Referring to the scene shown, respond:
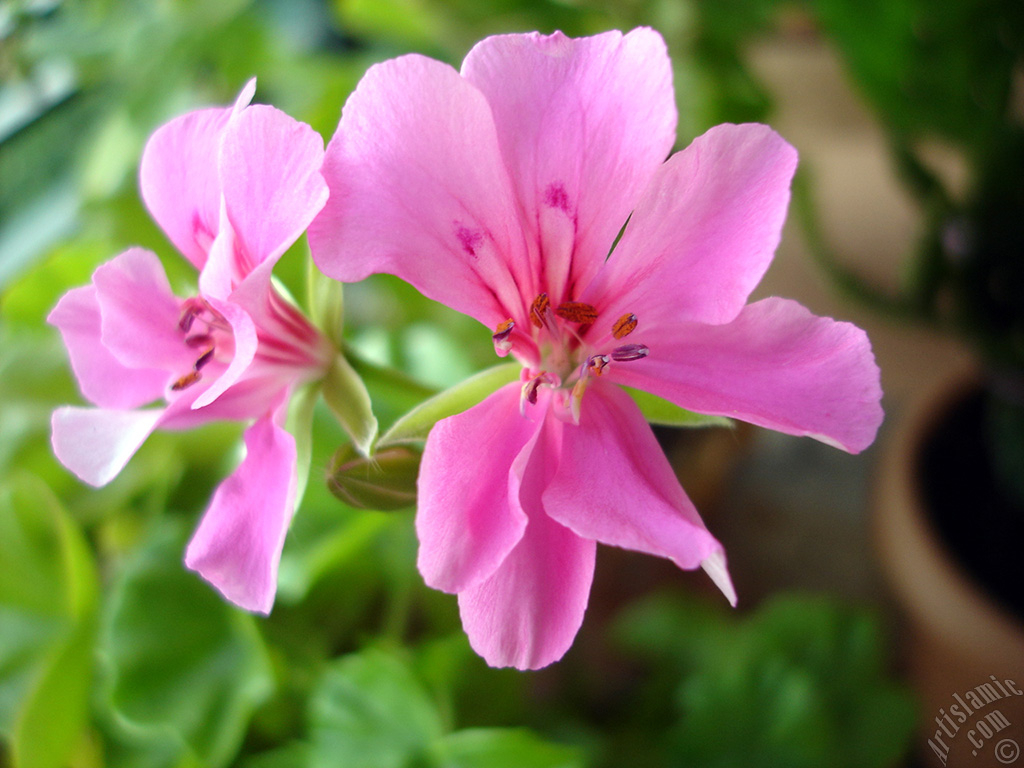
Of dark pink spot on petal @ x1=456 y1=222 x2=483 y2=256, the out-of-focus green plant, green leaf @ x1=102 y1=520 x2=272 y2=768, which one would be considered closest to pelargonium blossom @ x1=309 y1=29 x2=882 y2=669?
dark pink spot on petal @ x1=456 y1=222 x2=483 y2=256

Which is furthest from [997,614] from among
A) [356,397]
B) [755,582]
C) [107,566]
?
[107,566]

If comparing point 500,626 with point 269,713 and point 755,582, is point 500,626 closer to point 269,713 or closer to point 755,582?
point 269,713

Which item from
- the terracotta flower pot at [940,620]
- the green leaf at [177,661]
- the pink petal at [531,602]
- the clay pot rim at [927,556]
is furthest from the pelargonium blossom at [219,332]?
the clay pot rim at [927,556]

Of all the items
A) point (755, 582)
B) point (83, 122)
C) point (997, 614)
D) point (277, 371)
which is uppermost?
point (277, 371)

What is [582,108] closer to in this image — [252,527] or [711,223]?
[711,223]

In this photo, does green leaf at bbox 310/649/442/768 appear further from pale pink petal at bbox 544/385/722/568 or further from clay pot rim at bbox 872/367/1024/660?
clay pot rim at bbox 872/367/1024/660

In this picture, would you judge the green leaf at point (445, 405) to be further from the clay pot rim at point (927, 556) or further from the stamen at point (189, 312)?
the clay pot rim at point (927, 556)

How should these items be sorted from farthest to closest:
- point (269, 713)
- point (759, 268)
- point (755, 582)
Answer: point (755, 582)
point (269, 713)
point (759, 268)
